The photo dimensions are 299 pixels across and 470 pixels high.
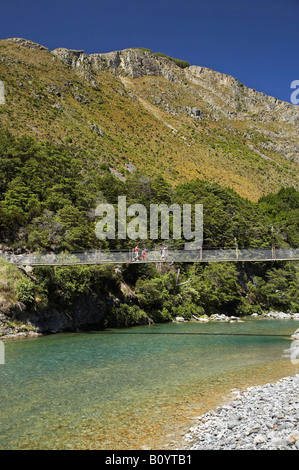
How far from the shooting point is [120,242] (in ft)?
78.4

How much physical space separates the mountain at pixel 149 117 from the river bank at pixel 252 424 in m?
41.8

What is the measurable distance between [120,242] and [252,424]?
1942 cm

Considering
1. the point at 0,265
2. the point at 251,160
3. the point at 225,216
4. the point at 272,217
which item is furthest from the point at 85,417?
the point at 251,160

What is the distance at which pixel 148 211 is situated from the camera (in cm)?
3038

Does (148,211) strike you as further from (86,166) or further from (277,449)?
(277,449)

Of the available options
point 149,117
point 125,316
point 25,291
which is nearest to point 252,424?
point 25,291

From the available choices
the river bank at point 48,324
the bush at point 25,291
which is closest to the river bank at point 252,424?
the river bank at point 48,324

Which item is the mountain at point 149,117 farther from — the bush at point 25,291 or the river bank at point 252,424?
the river bank at point 252,424

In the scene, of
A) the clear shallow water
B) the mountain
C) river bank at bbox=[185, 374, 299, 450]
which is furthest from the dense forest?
the mountain

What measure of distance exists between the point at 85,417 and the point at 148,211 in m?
25.0

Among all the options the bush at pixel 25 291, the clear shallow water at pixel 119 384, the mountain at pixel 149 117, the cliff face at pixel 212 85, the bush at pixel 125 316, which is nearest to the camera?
the clear shallow water at pixel 119 384

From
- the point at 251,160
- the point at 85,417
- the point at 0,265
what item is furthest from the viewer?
the point at 251,160

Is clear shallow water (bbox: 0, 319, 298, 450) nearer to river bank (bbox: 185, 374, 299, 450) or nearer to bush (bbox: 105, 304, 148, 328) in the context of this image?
river bank (bbox: 185, 374, 299, 450)

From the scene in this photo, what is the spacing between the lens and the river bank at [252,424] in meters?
4.32
